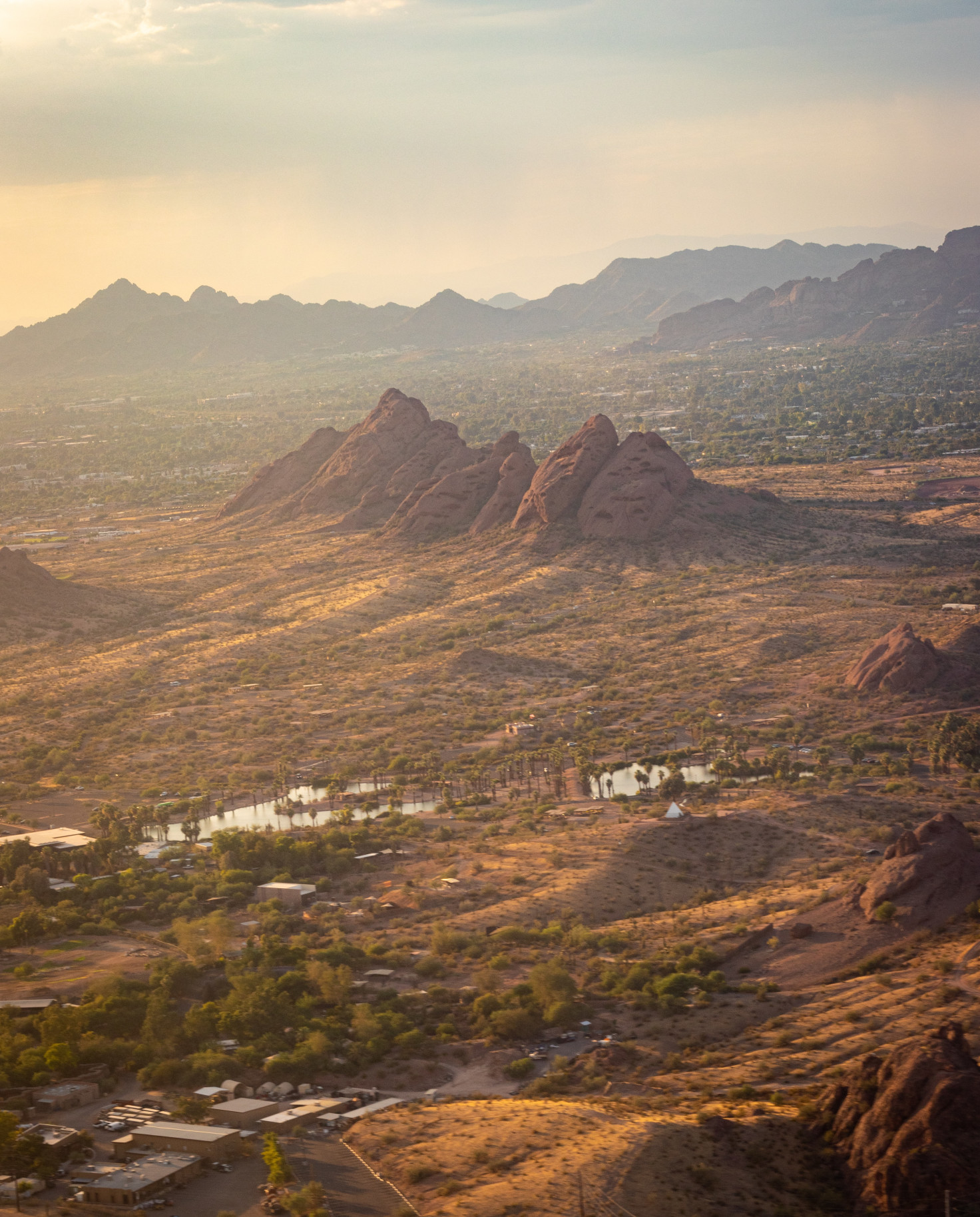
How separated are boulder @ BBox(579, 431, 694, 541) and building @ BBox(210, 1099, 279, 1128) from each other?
248 ft

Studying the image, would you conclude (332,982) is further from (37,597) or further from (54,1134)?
(37,597)

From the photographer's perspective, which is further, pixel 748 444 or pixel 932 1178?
pixel 748 444

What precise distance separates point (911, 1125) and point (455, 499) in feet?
305

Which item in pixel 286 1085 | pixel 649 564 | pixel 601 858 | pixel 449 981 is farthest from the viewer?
pixel 649 564

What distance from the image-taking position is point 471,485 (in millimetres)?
116500

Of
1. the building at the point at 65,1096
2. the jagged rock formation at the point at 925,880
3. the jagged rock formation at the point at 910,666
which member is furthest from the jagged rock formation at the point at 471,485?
the building at the point at 65,1096

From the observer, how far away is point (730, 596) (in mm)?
88812

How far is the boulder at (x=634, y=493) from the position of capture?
104 metres

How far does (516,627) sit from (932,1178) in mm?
62994

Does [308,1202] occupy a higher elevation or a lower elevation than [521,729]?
lower

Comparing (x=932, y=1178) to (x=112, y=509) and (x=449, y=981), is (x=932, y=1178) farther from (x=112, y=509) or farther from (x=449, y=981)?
(x=112, y=509)

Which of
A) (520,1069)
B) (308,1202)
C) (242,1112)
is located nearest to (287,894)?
(520,1069)

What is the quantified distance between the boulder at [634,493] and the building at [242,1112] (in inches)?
2972

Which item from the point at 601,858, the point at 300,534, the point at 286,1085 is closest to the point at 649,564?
the point at 300,534
